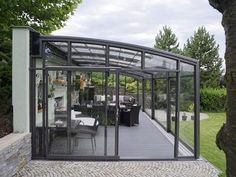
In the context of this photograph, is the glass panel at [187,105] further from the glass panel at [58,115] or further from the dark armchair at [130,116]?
the dark armchair at [130,116]

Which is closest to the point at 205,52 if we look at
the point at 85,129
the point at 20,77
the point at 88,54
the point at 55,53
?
the point at 88,54

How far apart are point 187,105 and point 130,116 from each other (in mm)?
5118

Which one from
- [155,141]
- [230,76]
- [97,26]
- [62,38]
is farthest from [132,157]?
[97,26]

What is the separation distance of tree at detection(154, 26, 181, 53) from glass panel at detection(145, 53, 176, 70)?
1337 inches

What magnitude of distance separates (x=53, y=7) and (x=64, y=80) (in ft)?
14.6

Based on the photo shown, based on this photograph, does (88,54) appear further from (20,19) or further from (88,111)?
(20,19)

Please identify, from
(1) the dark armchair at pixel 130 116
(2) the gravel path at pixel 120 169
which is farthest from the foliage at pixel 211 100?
(2) the gravel path at pixel 120 169

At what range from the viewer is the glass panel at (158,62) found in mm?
9289

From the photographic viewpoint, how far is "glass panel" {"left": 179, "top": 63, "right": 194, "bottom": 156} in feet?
30.8

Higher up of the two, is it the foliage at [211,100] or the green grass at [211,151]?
the foliage at [211,100]

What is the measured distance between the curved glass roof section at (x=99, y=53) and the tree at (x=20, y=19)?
2533mm

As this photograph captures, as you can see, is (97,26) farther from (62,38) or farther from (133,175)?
(133,175)

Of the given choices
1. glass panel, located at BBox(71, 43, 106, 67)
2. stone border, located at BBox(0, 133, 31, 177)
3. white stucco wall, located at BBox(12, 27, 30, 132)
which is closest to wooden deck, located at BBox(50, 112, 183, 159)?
stone border, located at BBox(0, 133, 31, 177)

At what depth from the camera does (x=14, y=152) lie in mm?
7184
